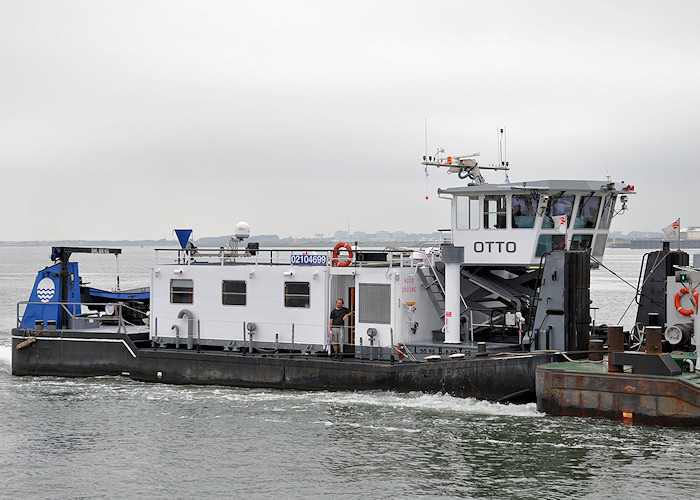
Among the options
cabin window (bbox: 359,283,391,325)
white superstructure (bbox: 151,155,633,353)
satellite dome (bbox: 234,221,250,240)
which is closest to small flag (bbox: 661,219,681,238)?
white superstructure (bbox: 151,155,633,353)

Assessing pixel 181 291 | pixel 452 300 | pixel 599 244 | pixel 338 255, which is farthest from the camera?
pixel 181 291

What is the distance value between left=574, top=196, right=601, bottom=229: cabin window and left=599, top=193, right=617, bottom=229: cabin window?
31 cm

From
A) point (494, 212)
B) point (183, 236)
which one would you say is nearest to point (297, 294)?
point (183, 236)

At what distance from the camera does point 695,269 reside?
20.0 m

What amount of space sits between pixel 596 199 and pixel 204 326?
34.8 ft

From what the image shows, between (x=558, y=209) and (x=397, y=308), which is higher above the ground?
(x=558, y=209)

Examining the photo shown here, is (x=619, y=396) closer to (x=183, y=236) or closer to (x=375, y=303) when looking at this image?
(x=375, y=303)

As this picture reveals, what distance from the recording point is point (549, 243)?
71.9 ft

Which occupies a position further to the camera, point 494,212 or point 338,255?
point 338,255

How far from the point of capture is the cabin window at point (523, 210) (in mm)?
21844

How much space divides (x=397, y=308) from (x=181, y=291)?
6509 mm

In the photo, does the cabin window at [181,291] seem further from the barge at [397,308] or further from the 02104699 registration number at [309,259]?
the 02104699 registration number at [309,259]

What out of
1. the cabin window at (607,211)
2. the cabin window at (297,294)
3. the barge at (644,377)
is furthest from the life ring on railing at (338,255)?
the cabin window at (607,211)

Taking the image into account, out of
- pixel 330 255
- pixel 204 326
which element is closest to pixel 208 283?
pixel 204 326
